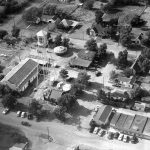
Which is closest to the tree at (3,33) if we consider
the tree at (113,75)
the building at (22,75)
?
the building at (22,75)

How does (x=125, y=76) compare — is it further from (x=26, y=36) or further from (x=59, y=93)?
(x=26, y=36)

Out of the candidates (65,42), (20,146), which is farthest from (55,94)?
(65,42)

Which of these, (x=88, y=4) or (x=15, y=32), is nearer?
(x=15, y=32)

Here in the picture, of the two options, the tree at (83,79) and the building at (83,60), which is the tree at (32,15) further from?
the tree at (83,79)

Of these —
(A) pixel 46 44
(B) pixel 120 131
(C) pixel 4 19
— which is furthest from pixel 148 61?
(C) pixel 4 19

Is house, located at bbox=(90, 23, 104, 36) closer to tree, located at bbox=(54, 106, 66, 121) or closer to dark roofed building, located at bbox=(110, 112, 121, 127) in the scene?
dark roofed building, located at bbox=(110, 112, 121, 127)

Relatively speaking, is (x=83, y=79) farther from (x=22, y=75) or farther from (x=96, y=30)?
(x=96, y=30)


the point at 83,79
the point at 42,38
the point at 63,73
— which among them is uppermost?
the point at 42,38
